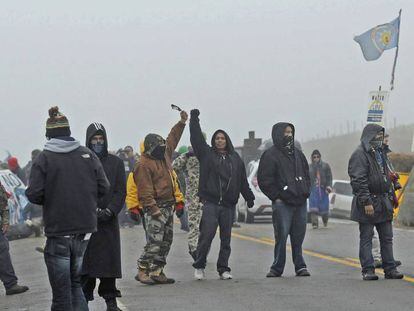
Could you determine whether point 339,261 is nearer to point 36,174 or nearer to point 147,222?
point 147,222

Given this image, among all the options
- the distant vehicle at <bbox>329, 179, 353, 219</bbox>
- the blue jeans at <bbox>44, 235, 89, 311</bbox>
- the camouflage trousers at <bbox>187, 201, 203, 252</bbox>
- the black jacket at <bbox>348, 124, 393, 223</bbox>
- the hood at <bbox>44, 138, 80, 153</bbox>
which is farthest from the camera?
the distant vehicle at <bbox>329, 179, 353, 219</bbox>

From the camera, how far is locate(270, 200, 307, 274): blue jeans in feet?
44.0

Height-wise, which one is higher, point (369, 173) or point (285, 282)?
point (369, 173)

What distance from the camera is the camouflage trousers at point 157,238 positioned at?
12812 mm

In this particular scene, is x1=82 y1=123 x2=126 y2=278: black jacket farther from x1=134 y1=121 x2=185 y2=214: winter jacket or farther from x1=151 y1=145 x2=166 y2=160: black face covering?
x1=151 y1=145 x2=166 y2=160: black face covering

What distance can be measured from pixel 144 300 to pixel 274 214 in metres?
2.68

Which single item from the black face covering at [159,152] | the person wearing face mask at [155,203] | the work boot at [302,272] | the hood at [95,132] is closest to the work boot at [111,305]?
the hood at [95,132]

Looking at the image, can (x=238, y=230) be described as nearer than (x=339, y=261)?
No

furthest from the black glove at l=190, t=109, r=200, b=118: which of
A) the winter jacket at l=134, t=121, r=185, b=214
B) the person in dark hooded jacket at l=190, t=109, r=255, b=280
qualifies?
the winter jacket at l=134, t=121, r=185, b=214

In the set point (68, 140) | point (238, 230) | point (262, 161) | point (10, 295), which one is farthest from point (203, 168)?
point (238, 230)

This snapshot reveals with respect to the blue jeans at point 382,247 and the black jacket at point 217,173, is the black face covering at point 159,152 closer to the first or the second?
the black jacket at point 217,173

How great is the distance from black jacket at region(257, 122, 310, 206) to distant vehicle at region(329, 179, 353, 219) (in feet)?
56.9

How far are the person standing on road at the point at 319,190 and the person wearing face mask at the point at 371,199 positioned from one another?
1091 centimetres

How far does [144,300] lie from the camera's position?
11.5 m
